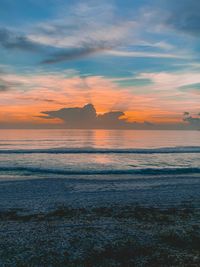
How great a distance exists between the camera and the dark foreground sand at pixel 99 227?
964 cm

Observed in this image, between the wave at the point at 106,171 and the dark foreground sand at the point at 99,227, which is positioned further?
the wave at the point at 106,171

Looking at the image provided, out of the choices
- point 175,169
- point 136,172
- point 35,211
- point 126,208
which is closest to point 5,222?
point 35,211

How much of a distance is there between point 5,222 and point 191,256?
29.4ft

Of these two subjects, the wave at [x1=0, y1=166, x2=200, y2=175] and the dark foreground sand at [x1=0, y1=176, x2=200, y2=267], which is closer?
the dark foreground sand at [x1=0, y1=176, x2=200, y2=267]

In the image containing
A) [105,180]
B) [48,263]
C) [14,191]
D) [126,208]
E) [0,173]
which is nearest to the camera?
[48,263]

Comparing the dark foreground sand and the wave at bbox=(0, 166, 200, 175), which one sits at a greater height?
the dark foreground sand

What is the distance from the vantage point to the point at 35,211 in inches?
613

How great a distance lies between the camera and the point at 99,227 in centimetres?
1284

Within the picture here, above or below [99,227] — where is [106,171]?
below

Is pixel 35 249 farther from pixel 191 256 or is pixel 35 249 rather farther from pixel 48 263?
pixel 191 256

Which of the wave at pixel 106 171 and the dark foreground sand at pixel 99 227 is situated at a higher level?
the dark foreground sand at pixel 99 227

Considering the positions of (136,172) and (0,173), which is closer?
(0,173)

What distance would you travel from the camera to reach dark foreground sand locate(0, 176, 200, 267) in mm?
9641

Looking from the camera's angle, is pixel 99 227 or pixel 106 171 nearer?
pixel 99 227
